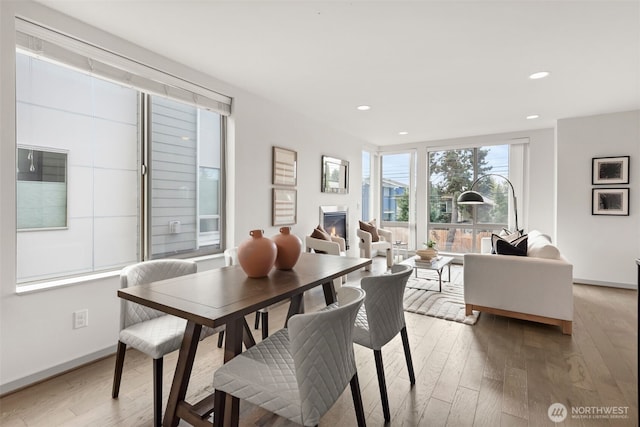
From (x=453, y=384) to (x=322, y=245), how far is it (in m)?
2.29

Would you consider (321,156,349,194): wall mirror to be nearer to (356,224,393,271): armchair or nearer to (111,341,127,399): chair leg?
(356,224,393,271): armchair

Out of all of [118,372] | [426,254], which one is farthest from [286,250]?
[426,254]

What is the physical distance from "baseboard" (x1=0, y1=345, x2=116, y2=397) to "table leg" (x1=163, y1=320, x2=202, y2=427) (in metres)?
1.18

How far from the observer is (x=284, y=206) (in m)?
4.02

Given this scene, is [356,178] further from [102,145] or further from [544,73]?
[102,145]

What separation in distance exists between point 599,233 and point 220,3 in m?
5.42

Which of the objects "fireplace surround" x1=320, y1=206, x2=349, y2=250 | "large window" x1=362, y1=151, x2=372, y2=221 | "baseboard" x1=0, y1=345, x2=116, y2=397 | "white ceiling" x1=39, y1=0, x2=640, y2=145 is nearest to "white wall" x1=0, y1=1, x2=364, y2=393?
"baseboard" x1=0, y1=345, x2=116, y2=397

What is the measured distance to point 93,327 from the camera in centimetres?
230

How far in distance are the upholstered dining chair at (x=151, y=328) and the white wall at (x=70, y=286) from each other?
598 millimetres

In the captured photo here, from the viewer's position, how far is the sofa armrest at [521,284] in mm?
2764

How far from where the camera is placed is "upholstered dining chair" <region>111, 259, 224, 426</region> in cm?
159

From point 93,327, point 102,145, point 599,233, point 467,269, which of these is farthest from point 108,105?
point 599,233

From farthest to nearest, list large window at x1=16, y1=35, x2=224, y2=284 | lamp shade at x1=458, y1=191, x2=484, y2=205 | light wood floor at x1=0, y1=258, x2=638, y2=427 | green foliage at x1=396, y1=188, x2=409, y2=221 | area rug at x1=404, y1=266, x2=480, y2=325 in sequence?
green foliage at x1=396, y1=188, x2=409, y2=221
lamp shade at x1=458, y1=191, x2=484, y2=205
area rug at x1=404, y1=266, x2=480, y2=325
large window at x1=16, y1=35, x2=224, y2=284
light wood floor at x1=0, y1=258, x2=638, y2=427

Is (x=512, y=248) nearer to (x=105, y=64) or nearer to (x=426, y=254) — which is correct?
(x=426, y=254)
